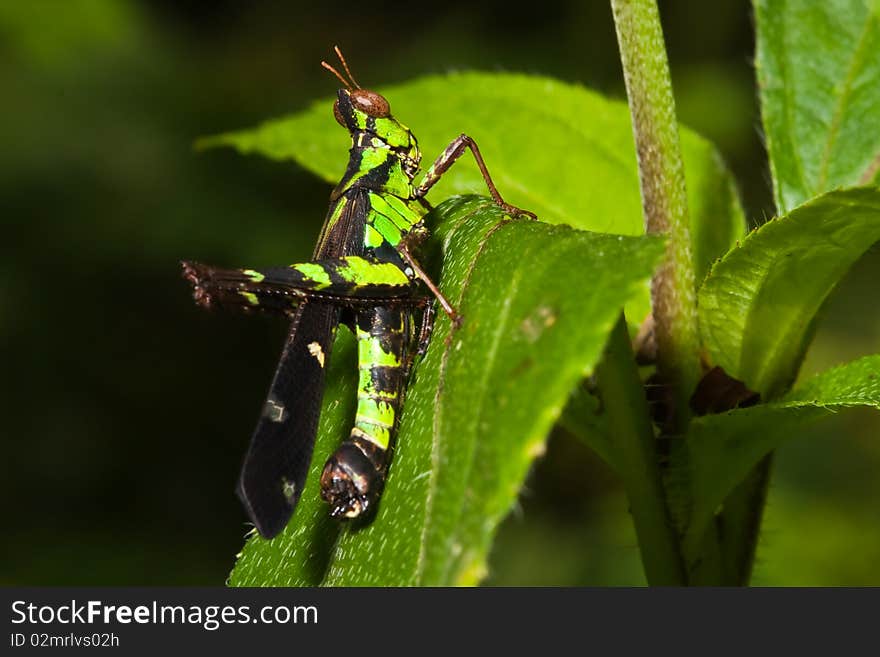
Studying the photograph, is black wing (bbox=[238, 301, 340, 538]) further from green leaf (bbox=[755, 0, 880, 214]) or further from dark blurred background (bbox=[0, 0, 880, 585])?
dark blurred background (bbox=[0, 0, 880, 585])

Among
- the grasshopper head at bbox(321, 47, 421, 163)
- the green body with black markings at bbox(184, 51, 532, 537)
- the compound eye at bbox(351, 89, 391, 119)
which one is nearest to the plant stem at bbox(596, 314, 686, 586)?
the green body with black markings at bbox(184, 51, 532, 537)

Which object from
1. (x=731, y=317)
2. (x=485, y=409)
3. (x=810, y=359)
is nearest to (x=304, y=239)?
(x=810, y=359)

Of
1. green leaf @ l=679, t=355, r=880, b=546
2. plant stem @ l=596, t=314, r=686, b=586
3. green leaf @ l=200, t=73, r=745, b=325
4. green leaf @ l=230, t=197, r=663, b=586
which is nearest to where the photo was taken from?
green leaf @ l=230, t=197, r=663, b=586

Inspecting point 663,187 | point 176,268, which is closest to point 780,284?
point 663,187

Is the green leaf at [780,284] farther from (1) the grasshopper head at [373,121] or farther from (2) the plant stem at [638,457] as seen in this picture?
(1) the grasshopper head at [373,121]

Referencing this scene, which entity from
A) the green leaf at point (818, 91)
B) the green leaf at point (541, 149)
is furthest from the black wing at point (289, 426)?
the green leaf at point (818, 91)

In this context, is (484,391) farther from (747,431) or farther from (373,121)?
(373,121)

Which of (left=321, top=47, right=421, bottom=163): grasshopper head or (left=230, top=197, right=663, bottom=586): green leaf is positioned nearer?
(left=230, top=197, right=663, bottom=586): green leaf
